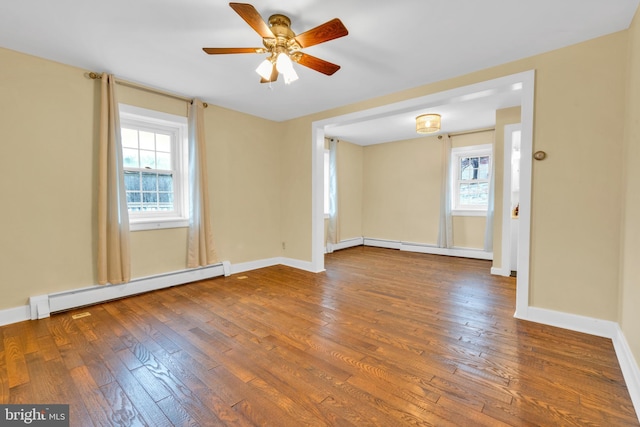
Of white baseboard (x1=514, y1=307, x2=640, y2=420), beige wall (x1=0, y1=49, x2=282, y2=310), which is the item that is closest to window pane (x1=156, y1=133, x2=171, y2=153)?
beige wall (x1=0, y1=49, x2=282, y2=310)

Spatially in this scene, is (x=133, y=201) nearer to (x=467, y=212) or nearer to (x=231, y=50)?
(x=231, y=50)

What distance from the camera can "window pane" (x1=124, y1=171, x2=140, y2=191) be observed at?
3426 millimetres

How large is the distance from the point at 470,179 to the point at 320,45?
452cm

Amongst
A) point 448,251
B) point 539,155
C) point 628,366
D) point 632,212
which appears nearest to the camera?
point 628,366

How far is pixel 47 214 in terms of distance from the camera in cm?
279

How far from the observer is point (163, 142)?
3785 mm

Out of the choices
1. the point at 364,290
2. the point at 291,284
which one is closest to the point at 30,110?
the point at 291,284

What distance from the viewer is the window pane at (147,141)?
3.57 meters

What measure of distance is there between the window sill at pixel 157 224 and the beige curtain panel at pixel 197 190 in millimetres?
124

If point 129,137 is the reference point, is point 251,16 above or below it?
above

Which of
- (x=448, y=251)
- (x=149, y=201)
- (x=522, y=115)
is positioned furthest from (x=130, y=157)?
(x=448, y=251)

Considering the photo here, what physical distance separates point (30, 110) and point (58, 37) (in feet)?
2.70

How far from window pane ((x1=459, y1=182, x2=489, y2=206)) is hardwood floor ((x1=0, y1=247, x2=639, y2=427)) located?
2797 mm

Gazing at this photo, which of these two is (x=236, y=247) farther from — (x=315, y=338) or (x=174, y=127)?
(x=315, y=338)
